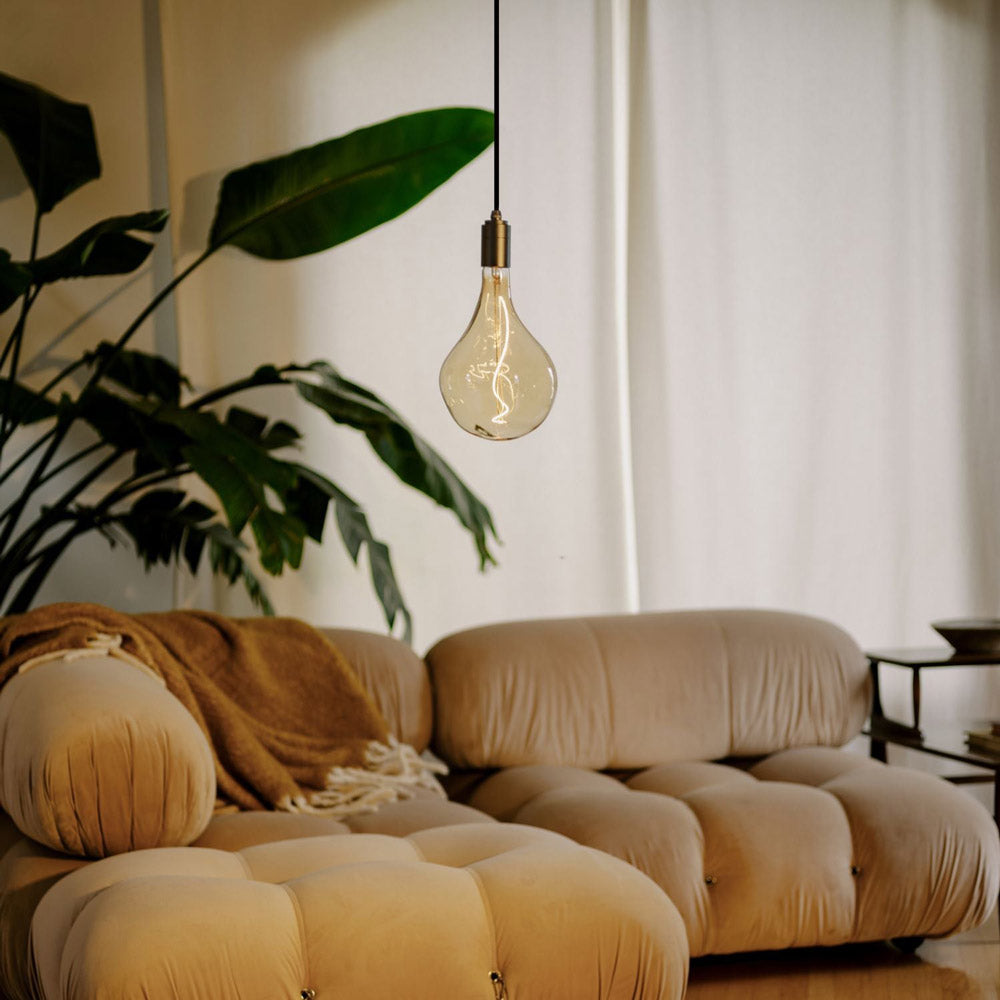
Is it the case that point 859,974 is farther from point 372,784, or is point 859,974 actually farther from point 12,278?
point 12,278

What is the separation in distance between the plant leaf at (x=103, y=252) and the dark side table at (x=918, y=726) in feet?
6.57

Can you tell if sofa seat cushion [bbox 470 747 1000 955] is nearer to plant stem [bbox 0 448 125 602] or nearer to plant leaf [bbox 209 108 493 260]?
plant stem [bbox 0 448 125 602]

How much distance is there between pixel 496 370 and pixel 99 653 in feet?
4.05

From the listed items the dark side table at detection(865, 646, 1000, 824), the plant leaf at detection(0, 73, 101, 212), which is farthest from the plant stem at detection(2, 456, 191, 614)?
the dark side table at detection(865, 646, 1000, 824)

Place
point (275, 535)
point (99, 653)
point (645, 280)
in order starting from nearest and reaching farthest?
point (99, 653) → point (275, 535) → point (645, 280)

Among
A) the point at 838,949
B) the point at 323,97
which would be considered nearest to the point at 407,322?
the point at 323,97

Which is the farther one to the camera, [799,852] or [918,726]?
[918,726]

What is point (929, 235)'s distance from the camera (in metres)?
3.78

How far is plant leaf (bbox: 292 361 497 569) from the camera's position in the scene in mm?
2711

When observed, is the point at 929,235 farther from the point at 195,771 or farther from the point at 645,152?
the point at 195,771

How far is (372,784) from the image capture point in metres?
2.55

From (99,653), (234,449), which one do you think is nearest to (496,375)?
(234,449)

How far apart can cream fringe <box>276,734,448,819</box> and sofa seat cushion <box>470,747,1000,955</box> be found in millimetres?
218

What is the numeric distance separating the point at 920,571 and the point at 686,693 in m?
1.16
